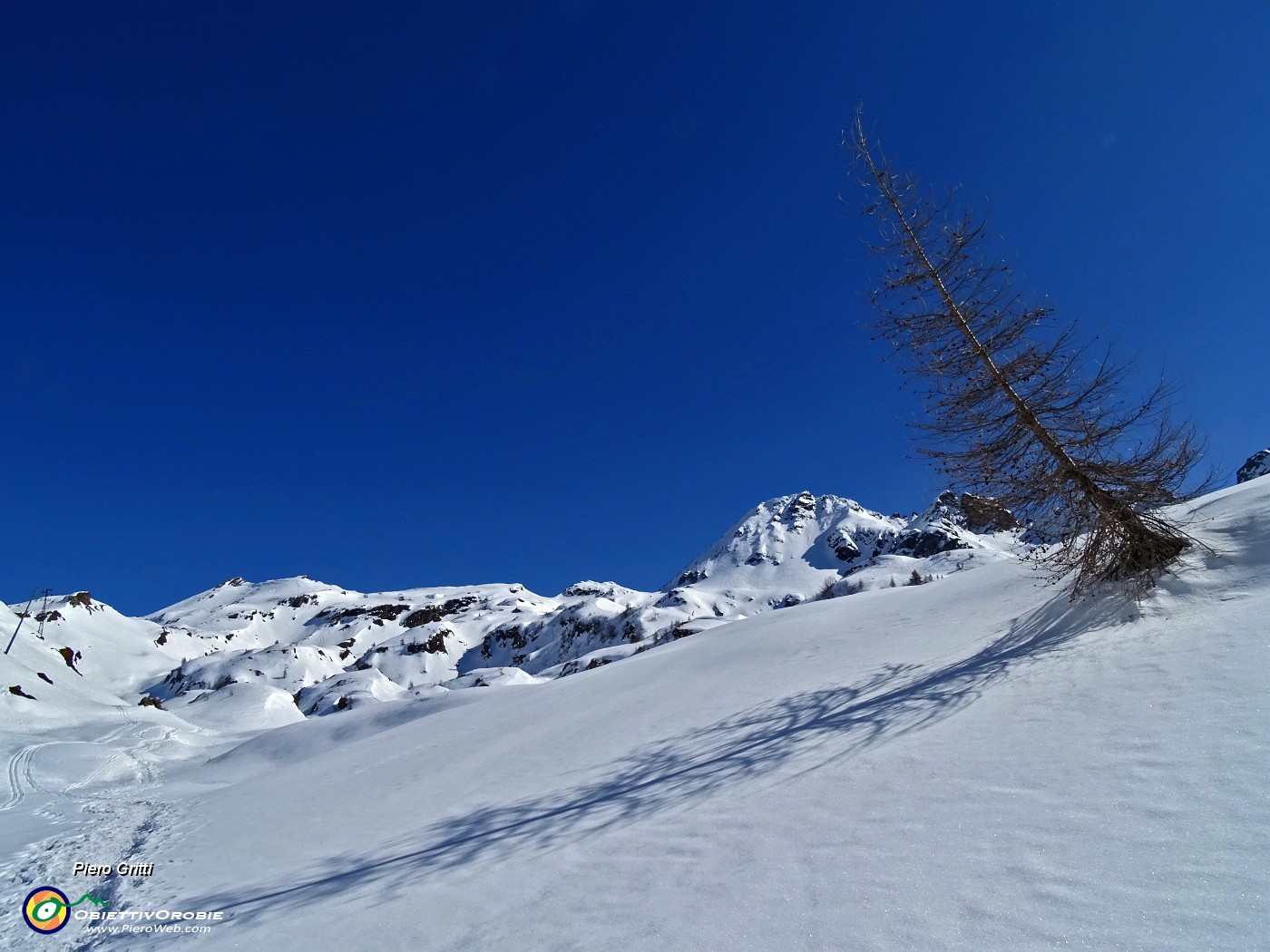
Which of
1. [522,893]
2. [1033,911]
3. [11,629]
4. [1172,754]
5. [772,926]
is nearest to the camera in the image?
[1033,911]

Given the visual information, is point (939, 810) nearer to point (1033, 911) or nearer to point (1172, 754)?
point (1033, 911)

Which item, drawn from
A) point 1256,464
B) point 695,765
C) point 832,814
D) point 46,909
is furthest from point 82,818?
point 1256,464

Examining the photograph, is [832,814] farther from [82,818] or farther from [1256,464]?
[1256,464]

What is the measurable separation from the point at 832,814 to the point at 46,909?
880cm

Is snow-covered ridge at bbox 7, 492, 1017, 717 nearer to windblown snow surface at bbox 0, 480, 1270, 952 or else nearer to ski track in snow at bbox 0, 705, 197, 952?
windblown snow surface at bbox 0, 480, 1270, 952

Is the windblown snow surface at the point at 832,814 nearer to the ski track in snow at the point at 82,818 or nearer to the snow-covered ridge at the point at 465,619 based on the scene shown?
the ski track in snow at the point at 82,818

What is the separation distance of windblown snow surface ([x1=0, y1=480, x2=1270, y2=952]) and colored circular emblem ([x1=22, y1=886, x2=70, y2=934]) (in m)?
0.16

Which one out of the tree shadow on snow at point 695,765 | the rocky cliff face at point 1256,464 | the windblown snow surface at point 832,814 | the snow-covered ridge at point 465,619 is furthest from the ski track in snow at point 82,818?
the rocky cliff face at point 1256,464

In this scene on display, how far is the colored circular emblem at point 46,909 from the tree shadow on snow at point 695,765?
1385mm

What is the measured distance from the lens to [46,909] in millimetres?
6383

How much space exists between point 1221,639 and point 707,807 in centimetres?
526

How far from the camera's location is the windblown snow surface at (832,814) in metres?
2.94

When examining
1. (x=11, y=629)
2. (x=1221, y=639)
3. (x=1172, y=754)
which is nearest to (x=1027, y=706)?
(x=1172, y=754)

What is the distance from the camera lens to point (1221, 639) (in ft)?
17.9
